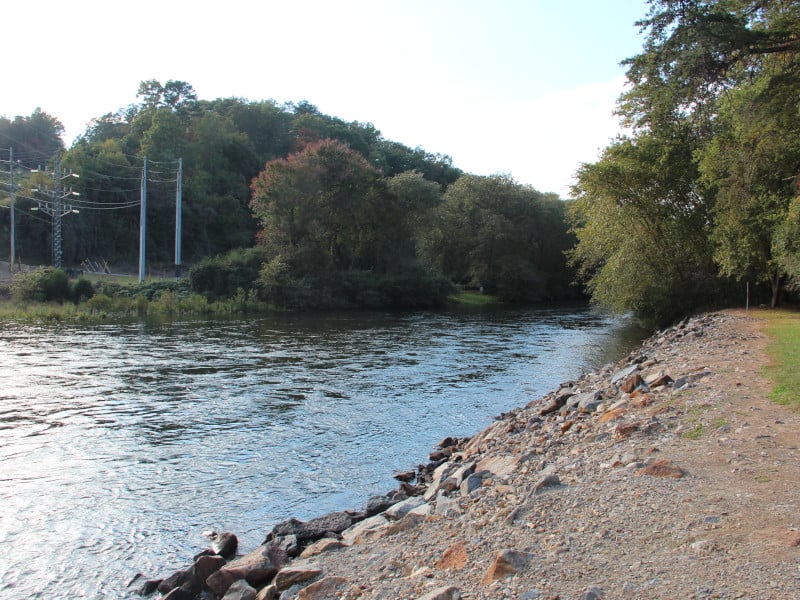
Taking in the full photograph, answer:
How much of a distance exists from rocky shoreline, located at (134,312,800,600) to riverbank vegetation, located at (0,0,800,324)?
960 centimetres

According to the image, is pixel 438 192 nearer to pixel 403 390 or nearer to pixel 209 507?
pixel 403 390

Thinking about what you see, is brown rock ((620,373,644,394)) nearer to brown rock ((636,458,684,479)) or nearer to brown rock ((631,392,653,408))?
brown rock ((631,392,653,408))

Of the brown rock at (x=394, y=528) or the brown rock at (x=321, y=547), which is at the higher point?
the brown rock at (x=394, y=528)

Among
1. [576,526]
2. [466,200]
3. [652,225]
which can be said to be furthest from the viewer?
[466,200]

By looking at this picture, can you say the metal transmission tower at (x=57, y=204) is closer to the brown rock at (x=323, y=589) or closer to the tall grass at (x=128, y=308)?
the tall grass at (x=128, y=308)

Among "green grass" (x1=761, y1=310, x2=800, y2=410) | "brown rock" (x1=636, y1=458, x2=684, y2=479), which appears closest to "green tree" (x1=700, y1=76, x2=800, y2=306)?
"green grass" (x1=761, y1=310, x2=800, y2=410)

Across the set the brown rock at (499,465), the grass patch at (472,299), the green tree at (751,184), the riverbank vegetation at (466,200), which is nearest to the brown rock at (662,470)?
the brown rock at (499,465)

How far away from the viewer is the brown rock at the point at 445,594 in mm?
5117

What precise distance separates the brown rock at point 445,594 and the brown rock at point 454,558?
65cm

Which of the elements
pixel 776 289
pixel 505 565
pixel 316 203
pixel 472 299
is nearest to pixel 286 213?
pixel 316 203

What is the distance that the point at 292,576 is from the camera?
6652mm

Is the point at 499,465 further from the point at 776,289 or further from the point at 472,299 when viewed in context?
the point at 472,299

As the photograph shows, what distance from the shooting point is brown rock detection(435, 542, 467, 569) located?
19.4ft

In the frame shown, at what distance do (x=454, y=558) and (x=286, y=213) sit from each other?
50241 millimetres
